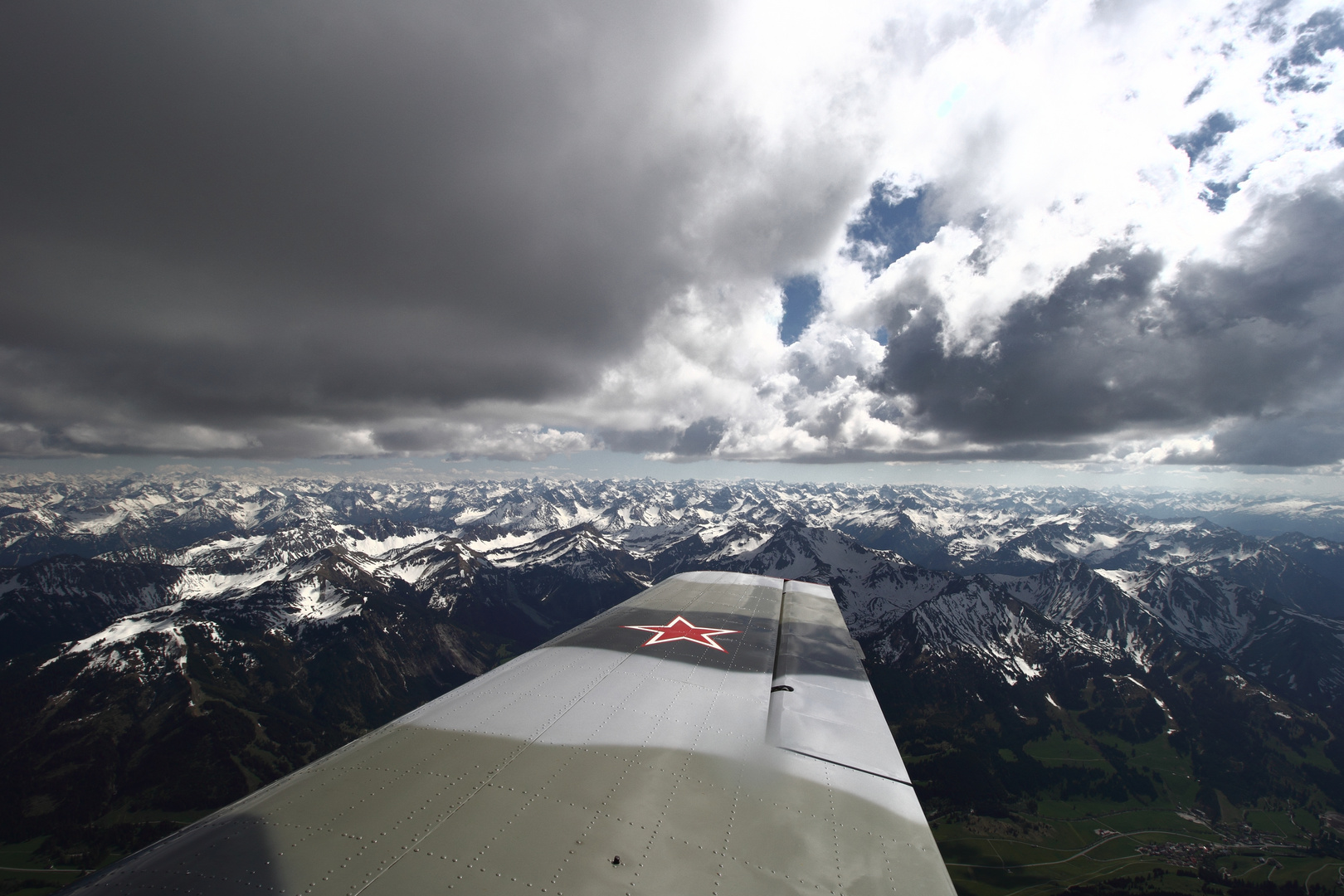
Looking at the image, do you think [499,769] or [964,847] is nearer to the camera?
[499,769]

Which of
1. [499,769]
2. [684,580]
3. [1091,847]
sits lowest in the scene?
[1091,847]

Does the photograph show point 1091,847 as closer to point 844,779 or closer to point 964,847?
point 964,847

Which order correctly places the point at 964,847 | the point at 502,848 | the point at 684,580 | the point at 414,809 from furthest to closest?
the point at 964,847
the point at 684,580
the point at 414,809
the point at 502,848

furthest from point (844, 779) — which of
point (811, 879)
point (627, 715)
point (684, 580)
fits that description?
point (684, 580)

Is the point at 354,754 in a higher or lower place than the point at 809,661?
higher

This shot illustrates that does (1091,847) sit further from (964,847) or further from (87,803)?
(87,803)

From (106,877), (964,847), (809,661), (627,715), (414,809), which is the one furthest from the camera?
(964,847)
